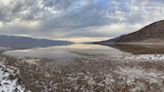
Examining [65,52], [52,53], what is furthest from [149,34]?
[52,53]

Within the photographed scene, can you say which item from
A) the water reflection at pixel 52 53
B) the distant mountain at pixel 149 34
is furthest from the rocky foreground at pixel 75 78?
the distant mountain at pixel 149 34

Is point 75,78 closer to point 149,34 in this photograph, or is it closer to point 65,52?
point 65,52

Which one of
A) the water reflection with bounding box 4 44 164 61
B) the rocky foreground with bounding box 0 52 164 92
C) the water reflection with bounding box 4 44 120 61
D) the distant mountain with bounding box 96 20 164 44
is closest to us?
the rocky foreground with bounding box 0 52 164 92

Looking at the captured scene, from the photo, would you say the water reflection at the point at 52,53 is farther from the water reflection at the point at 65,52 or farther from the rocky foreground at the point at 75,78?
the rocky foreground at the point at 75,78

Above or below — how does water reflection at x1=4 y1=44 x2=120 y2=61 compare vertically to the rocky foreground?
above

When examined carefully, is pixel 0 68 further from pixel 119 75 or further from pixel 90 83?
pixel 119 75

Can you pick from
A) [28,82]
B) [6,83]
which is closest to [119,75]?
[28,82]

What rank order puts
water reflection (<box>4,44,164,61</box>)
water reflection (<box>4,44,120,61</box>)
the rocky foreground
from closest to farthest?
the rocky foreground
water reflection (<box>4,44,120,61</box>)
water reflection (<box>4,44,164,61</box>)

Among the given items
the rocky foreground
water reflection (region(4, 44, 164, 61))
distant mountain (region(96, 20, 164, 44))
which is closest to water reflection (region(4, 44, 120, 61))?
water reflection (region(4, 44, 164, 61))

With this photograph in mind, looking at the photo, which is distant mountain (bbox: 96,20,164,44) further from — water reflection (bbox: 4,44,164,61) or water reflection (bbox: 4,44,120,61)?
water reflection (bbox: 4,44,120,61)

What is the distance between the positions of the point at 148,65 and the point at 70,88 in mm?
9129

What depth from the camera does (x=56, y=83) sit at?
69.0 ft

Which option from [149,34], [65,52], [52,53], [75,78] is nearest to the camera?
[75,78]

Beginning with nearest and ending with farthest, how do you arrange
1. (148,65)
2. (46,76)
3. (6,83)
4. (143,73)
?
(6,83)
(46,76)
(143,73)
(148,65)
